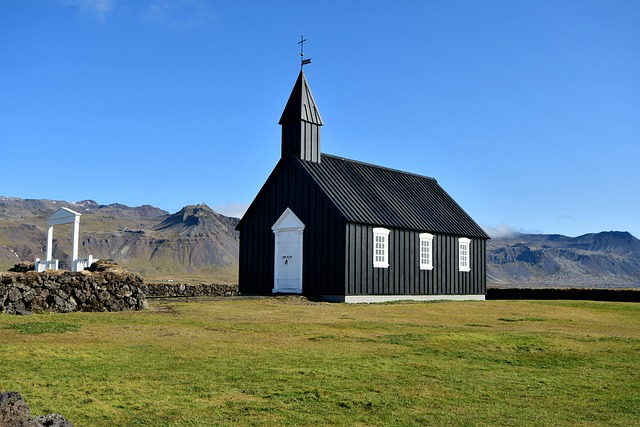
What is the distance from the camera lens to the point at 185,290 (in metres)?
37.5

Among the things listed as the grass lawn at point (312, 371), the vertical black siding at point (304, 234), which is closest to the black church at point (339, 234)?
the vertical black siding at point (304, 234)

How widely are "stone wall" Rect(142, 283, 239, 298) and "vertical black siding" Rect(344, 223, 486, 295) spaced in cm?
953

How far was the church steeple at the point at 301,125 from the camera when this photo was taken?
1394 inches

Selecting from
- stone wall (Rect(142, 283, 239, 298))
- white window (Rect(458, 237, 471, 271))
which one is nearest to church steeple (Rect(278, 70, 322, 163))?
stone wall (Rect(142, 283, 239, 298))

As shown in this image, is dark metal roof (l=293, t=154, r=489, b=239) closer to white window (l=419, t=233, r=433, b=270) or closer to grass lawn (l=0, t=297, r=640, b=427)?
white window (l=419, t=233, r=433, b=270)

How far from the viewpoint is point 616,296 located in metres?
42.8

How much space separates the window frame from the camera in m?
33.7

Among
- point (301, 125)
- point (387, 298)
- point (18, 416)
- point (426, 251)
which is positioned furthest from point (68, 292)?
point (426, 251)

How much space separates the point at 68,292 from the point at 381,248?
16.5 m

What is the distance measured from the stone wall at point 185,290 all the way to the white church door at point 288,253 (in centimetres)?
510

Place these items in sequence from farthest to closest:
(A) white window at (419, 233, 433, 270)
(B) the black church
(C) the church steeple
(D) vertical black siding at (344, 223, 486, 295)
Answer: (A) white window at (419, 233, 433, 270) → (C) the church steeple → (B) the black church → (D) vertical black siding at (344, 223, 486, 295)

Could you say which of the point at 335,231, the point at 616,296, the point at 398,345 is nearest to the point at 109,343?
the point at 398,345

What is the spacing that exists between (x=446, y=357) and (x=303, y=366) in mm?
3261

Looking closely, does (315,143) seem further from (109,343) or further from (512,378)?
(512,378)
